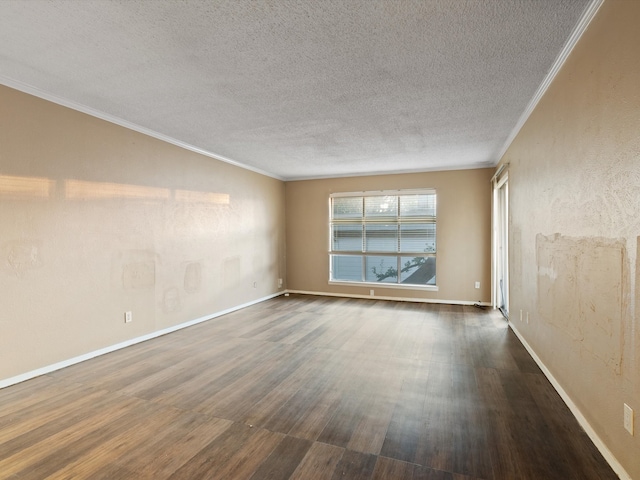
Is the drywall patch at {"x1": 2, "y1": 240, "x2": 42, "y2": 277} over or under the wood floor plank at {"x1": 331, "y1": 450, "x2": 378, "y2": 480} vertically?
over

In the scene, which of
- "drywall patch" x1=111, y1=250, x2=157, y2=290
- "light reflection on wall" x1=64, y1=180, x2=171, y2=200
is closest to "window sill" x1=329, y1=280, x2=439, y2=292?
"drywall patch" x1=111, y1=250, x2=157, y2=290

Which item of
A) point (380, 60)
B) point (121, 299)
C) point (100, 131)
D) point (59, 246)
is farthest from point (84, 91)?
point (380, 60)

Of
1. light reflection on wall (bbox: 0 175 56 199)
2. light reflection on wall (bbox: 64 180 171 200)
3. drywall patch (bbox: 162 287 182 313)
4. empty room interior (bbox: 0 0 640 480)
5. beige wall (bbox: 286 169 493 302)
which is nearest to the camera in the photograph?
empty room interior (bbox: 0 0 640 480)

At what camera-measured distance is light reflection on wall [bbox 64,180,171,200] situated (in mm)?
3213

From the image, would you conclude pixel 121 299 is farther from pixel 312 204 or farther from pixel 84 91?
pixel 312 204

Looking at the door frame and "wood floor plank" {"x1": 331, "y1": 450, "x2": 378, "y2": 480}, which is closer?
"wood floor plank" {"x1": 331, "y1": 450, "x2": 378, "y2": 480}

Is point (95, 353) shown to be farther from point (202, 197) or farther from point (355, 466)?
point (355, 466)

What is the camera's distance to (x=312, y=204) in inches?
277

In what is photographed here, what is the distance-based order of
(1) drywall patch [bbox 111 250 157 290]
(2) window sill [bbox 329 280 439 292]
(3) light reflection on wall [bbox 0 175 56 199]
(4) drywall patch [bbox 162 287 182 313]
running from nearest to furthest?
(3) light reflection on wall [bbox 0 175 56 199] → (1) drywall patch [bbox 111 250 157 290] → (4) drywall patch [bbox 162 287 182 313] → (2) window sill [bbox 329 280 439 292]

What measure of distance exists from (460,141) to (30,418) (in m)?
5.15

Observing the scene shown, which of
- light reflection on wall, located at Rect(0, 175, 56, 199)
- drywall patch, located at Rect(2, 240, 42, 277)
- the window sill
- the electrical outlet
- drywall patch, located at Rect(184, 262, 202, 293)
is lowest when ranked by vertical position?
the window sill

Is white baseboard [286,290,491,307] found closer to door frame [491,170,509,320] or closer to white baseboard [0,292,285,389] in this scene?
door frame [491,170,509,320]

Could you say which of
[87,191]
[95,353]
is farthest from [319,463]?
[87,191]

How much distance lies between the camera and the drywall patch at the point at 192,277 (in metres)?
4.57
